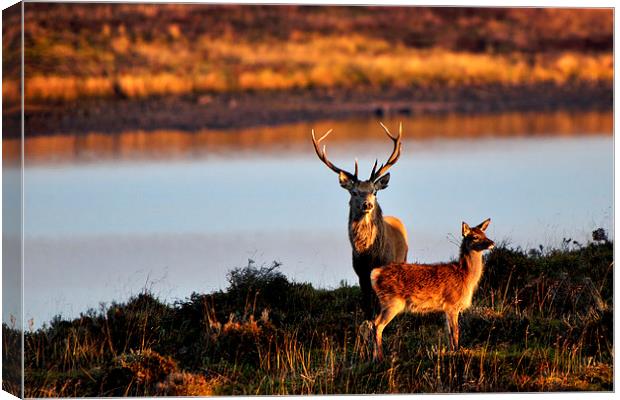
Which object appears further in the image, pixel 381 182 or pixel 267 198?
pixel 267 198

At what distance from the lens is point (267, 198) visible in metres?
20.6

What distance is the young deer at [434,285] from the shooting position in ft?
43.4

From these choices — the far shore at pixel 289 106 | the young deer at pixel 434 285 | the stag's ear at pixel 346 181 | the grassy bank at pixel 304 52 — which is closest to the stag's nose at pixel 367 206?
the stag's ear at pixel 346 181

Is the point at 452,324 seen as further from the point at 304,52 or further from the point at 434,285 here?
the point at 304,52

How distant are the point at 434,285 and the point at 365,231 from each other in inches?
43.5

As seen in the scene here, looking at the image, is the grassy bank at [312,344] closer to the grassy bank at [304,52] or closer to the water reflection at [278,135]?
the water reflection at [278,135]

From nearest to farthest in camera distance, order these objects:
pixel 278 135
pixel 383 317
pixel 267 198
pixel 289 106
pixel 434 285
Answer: pixel 383 317 < pixel 434 285 < pixel 267 198 < pixel 278 135 < pixel 289 106

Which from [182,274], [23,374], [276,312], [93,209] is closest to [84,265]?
[182,274]

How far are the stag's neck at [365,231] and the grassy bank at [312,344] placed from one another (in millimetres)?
556

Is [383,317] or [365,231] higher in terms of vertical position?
[365,231]

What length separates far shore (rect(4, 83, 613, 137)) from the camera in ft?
77.7

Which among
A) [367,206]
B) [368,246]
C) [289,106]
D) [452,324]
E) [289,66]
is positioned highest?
[289,66]

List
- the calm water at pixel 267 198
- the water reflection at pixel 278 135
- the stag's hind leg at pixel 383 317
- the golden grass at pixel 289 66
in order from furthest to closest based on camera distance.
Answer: the golden grass at pixel 289 66 < the water reflection at pixel 278 135 < the calm water at pixel 267 198 < the stag's hind leg at pixel 383 317

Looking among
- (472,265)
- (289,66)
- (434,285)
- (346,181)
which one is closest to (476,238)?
(472,265)
